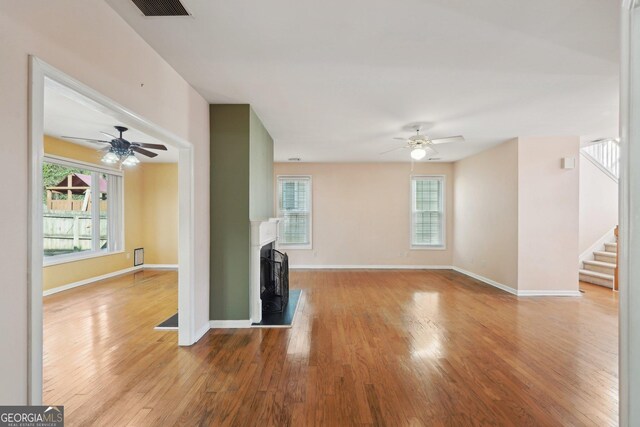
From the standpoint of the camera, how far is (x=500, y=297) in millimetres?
4969

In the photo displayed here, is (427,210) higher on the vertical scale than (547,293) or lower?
higher

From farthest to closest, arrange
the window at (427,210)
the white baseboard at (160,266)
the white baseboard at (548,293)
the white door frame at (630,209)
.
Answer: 1. the window at (427,210)
2. the white baseboard at (160,266)
3. the white baseboard at (548,293)
4. the white door frame at (630,209)

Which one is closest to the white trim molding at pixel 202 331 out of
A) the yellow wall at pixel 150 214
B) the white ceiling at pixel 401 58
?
the white ceiling at pixel 401 58

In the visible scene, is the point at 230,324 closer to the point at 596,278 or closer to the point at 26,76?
the point at 26,76

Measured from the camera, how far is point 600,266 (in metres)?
6.00

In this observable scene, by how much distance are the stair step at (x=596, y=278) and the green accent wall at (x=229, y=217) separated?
652 cm

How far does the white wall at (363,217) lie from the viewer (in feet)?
25.1

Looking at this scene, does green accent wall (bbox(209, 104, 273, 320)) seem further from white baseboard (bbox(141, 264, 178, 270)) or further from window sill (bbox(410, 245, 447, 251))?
window sill (bbox(410, 245, 447, 251))

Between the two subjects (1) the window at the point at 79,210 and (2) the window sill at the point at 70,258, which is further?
(1) the window at the point at 79,210

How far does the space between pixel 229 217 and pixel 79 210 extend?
14.3ft

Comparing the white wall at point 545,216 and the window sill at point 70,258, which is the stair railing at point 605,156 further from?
the window sill at point 70,258

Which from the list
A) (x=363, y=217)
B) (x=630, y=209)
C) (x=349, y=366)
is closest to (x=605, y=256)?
(x=363, y=217)

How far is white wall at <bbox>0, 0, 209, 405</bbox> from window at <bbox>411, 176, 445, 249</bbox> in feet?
21.4

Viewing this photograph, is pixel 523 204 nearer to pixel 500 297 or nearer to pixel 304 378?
pixel 500 297
